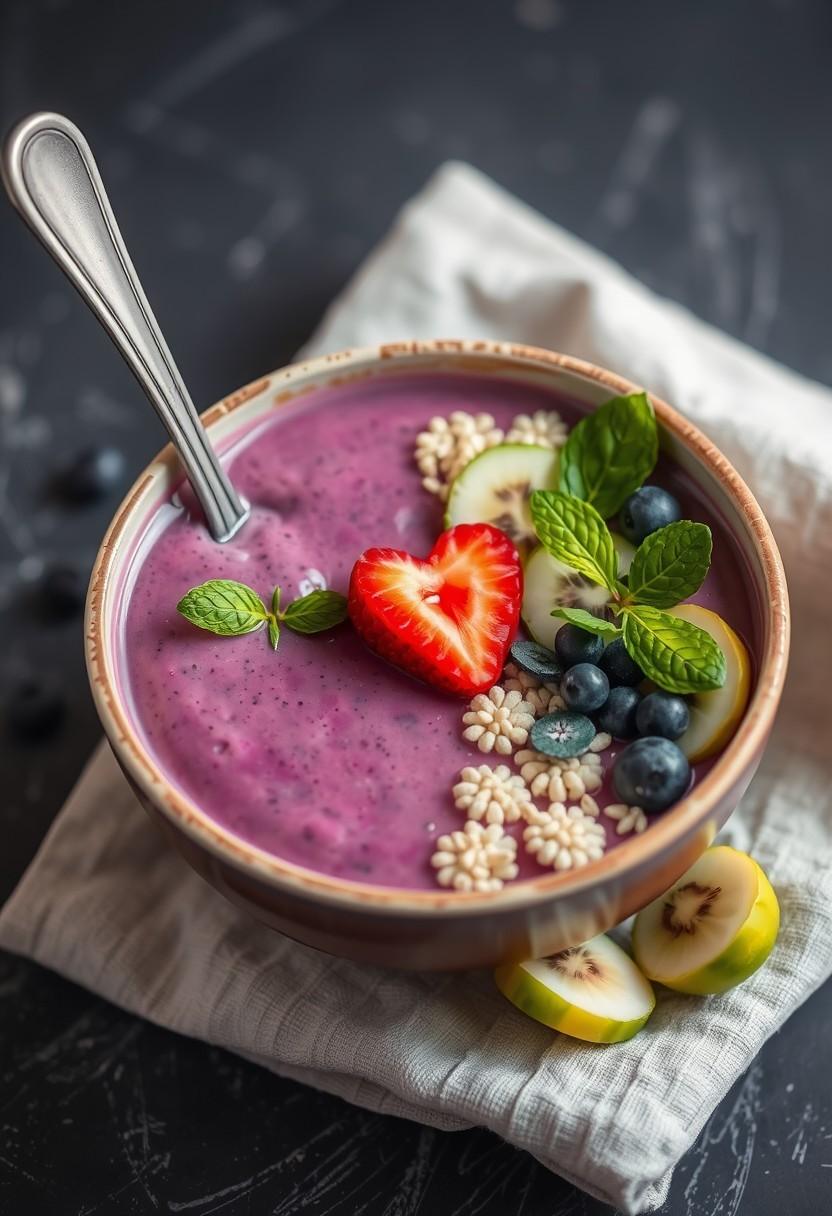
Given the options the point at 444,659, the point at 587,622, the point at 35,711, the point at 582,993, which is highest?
the point at 587,622

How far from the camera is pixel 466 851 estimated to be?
157cm

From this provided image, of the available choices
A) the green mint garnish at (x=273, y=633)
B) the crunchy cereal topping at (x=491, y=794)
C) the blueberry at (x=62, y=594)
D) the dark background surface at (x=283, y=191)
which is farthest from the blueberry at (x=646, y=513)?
the blueberry at (x=62, y=594)

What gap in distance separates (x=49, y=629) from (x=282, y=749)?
84 centimetres

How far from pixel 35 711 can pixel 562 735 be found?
3.23 feet

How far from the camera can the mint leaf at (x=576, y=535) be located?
5.64 ft

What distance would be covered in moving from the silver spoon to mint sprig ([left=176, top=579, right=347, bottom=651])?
15cm

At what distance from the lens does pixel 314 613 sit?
68.7 inches

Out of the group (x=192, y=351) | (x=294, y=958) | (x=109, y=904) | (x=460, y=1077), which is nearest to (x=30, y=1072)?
(x=109, y=904)

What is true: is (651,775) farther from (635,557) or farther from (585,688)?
(635,557)

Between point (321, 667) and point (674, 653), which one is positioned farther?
point (321, 667)

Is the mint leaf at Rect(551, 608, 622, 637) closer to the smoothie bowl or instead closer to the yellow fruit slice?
the smoothie bowl

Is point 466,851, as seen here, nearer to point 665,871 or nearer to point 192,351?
point 665,871

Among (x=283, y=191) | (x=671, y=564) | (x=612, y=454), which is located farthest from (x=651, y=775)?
(x=283, y=191)

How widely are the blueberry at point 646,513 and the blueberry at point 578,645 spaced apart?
0.20 m
